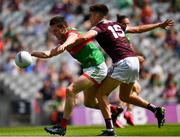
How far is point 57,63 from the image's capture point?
25.7 meters

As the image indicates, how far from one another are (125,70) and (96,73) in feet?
1.83

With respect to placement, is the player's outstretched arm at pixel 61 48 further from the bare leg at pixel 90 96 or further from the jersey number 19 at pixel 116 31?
the bare leg at pixel 90 96

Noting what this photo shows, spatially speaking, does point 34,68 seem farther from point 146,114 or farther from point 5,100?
point 146,114

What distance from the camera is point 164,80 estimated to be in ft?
76.3

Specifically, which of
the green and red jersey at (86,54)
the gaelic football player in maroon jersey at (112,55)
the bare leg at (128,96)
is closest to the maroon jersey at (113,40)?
the gaelic football player in maroon jersey at (112,55)

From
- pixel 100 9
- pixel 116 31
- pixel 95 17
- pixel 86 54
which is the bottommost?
pixel 86 54

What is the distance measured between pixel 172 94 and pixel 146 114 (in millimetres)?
2111

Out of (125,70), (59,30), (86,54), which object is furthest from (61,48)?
(125,70)

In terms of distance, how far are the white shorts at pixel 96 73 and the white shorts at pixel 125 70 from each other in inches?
9.0

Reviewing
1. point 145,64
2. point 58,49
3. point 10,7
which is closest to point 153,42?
point 145,64

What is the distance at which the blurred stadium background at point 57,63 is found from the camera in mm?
22875

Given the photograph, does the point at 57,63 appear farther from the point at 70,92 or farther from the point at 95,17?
the point at 70,92

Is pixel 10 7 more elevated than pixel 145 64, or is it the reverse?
pixel 10 7

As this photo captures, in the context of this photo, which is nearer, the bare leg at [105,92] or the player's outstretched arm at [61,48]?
the player's outstretched arm at [61,48]
